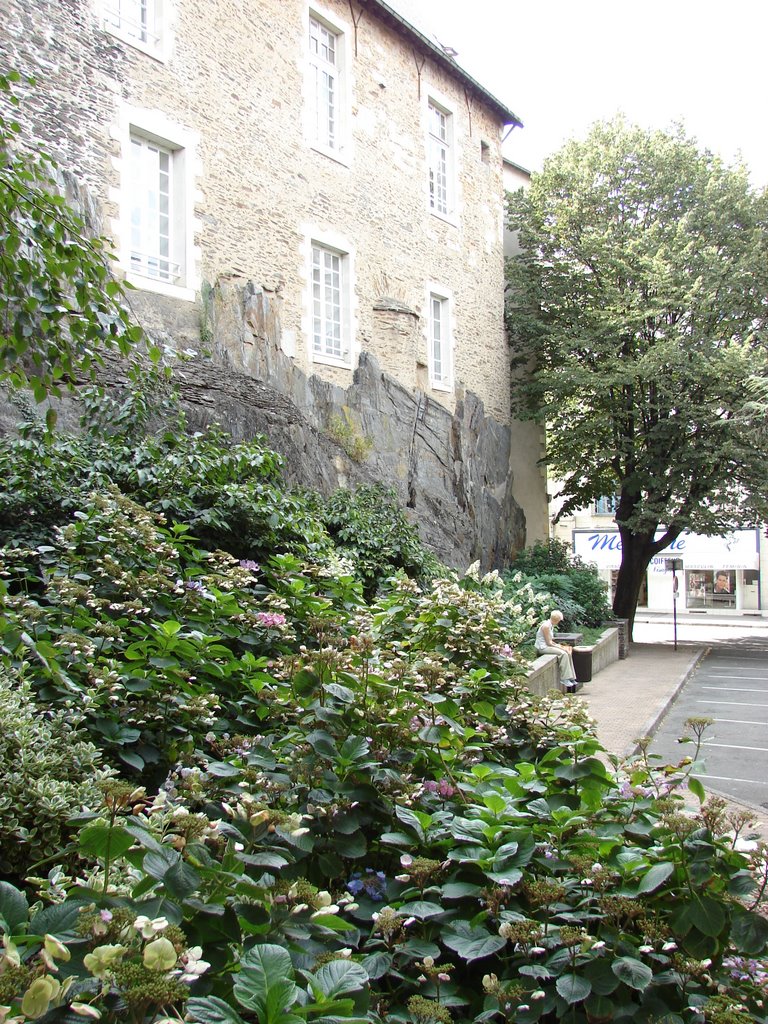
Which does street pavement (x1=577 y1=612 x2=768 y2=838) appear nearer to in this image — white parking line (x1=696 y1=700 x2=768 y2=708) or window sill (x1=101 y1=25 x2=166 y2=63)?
white parking line (x1=696 y1=700 x2=768 y2=708)

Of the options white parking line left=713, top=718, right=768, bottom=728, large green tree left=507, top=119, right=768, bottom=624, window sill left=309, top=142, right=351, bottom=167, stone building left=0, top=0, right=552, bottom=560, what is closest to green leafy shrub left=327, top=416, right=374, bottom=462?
stone building left=0, top=0, right=552, bottom=560

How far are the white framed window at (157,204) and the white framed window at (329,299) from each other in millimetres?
2470

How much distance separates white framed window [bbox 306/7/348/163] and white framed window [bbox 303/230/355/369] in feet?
5.12

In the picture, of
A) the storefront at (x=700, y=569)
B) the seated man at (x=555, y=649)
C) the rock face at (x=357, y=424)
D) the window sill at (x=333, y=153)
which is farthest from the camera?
the storefront at (x=700, y=569)

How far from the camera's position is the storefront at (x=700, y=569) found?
34.9 metres

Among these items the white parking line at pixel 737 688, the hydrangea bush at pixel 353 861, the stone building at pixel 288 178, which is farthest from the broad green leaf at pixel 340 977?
the white parking line at pixel 737 688

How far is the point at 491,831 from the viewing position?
2145 mm

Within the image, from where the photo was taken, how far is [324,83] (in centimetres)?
1391

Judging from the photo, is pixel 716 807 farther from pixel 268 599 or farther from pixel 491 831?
pixel 268 599

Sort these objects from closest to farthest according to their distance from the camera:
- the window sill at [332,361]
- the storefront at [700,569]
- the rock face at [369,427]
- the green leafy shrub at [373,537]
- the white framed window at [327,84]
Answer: the green leafy shrub at [373,537], the rock face at [369,427], the window sill at [332,361], the white framed window at [327,84], the storefront at [700,569]

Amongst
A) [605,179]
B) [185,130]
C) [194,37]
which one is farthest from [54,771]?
[605,179]

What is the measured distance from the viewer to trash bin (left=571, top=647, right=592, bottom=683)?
1416 centimetres

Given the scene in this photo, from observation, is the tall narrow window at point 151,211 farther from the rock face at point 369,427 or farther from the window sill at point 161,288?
the rock face at point 369,427

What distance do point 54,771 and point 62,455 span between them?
484 centimetres
